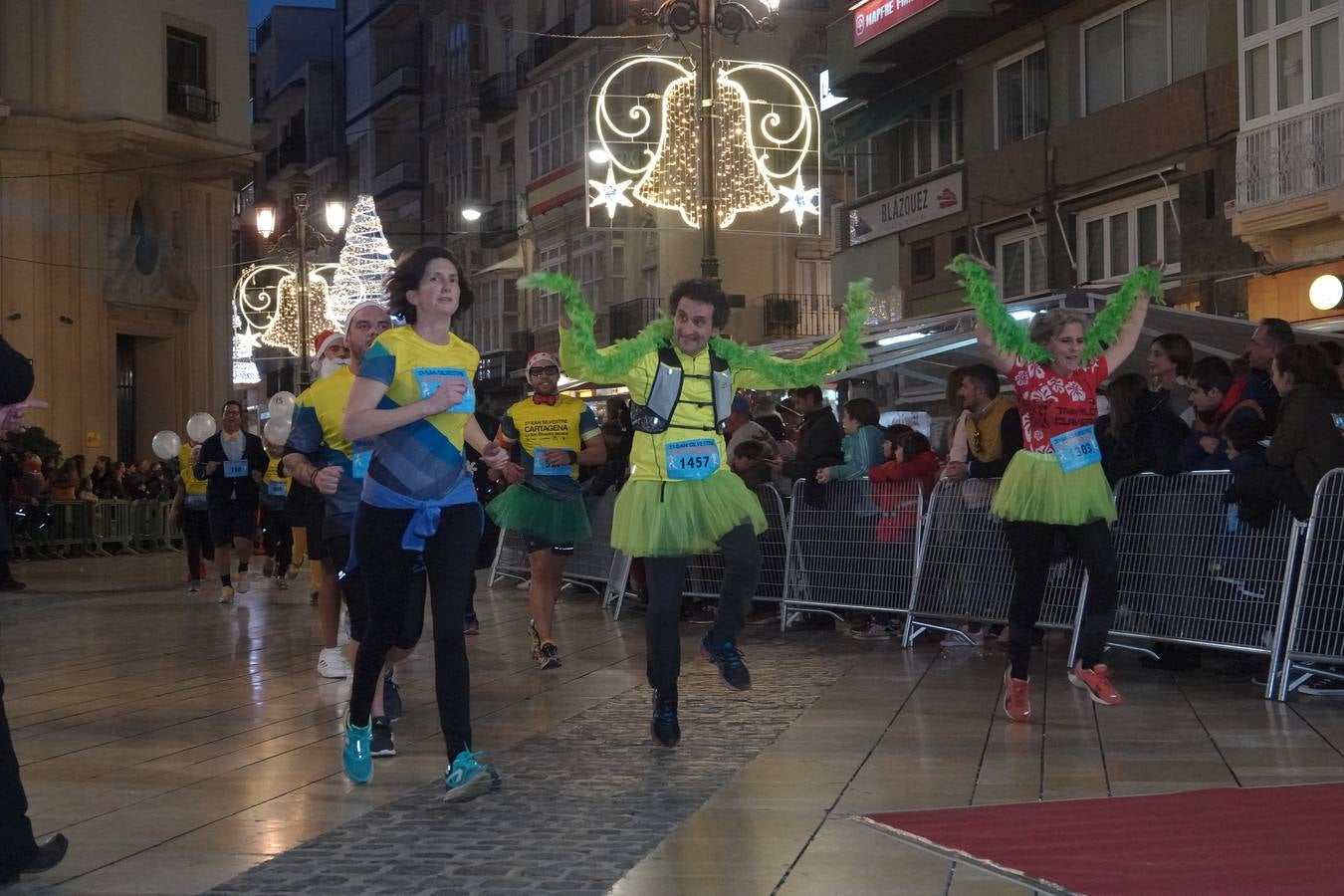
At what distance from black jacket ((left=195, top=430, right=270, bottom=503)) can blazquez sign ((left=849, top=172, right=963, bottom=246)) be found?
16456 millimetres

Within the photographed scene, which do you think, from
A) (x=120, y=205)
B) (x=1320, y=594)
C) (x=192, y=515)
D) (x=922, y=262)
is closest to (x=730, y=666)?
(x=1320, y=594)

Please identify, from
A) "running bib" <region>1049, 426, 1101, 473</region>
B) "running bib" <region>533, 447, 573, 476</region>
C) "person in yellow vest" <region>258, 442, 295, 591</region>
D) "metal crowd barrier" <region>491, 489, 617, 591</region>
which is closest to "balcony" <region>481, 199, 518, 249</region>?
"person in yellow vest" <region>258, 442, 295, 591</region>

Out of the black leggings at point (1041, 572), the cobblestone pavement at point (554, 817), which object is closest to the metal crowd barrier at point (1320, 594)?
the black leggings at point (1041, 572)

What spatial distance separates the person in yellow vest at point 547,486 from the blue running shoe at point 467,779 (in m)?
4.55

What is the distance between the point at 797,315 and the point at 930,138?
12070 mm

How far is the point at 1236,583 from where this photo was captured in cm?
980

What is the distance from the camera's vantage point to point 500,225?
5841cm

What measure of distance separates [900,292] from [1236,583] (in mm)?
24540

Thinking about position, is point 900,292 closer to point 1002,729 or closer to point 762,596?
point 762,596

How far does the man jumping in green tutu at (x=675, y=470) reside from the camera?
7711mm

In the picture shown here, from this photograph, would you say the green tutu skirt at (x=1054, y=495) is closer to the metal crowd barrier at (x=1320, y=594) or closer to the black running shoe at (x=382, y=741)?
the metal crowd barrier at (x=1320, y=594)

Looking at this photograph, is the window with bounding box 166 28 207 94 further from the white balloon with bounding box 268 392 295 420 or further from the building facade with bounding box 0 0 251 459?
the white balloon with bounding box 268 392 295 420

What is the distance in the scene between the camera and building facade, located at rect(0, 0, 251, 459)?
37.8m

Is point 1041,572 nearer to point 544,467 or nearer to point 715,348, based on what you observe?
point 715,348
